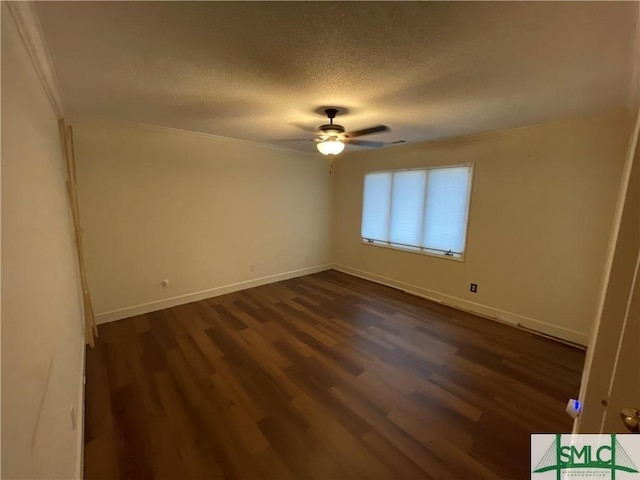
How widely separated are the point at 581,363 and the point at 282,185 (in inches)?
169

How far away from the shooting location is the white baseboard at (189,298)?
327 cm

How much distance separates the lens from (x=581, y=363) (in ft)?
8.57

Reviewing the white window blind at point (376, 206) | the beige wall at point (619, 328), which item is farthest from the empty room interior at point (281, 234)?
the white window blind at point (376, 206)

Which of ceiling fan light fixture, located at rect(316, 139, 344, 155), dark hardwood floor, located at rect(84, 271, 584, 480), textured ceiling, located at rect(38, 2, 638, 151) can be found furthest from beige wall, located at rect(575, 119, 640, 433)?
ceiling fan light fixture, located at rect(316, 139, 344, 155)

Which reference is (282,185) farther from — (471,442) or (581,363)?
(581,363)

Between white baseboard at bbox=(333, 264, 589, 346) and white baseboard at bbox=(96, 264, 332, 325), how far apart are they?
60.4 inches

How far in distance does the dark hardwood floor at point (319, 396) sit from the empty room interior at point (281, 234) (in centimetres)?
2

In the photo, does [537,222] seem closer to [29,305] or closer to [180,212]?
[29,305]

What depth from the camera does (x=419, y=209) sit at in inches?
164

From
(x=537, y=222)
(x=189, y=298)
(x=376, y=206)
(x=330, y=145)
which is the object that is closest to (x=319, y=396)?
(x=330, y=145)

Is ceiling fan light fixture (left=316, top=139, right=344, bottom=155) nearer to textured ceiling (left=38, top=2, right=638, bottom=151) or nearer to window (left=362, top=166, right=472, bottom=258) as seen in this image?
textured ceiling (left=38, top=2, right=638, bottom=151)

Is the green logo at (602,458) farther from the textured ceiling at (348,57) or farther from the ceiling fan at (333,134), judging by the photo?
the ceiling fan at (333,134)

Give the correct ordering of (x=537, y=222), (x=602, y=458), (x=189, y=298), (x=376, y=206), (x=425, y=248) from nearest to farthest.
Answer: (x=602, y=458), (x=537, y=222), (x=189, y=298), (x=425, y=248), (x=376, y=206)

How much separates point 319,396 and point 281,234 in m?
3.07
